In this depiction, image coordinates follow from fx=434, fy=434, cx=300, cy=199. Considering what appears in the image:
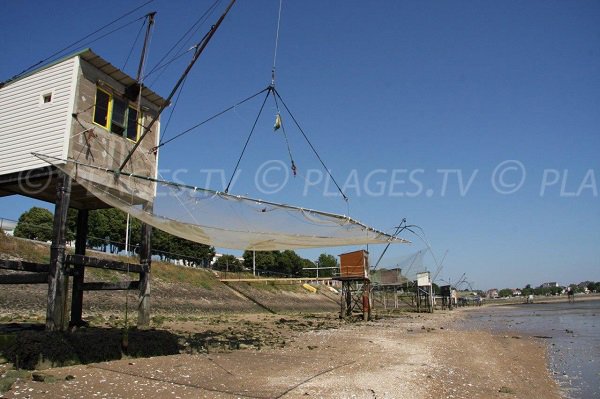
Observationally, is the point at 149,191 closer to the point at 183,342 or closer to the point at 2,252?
the point at 183,342

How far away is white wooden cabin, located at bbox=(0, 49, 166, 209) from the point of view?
1259cm

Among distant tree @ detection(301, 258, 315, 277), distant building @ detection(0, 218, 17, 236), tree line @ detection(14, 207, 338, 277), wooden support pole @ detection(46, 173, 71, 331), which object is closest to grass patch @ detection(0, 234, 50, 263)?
tree line @ detection(14, 207, 338, 277)

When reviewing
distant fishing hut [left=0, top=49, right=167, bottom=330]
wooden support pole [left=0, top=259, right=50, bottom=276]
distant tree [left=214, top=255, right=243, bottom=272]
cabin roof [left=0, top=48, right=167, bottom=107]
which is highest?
cabin roof [left=0, top=48, right=167, bottom=107]

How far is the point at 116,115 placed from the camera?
1421 centimetres

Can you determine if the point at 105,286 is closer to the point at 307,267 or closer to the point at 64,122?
the point at 64,122

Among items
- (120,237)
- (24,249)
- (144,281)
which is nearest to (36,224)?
(120,237)

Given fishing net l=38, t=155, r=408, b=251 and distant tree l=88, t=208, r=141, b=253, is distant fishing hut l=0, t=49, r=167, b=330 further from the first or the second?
distant tree l=88, t=208, r=141, b=253

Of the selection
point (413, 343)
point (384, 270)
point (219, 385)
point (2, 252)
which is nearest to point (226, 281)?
point (384, 270)

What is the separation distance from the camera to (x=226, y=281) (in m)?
46.3

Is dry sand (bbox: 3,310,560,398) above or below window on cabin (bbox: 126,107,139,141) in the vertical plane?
below

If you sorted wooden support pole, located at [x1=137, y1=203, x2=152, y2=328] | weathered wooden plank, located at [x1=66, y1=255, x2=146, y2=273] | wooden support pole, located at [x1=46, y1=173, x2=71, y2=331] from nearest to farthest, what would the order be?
wooden support pole, located at [x1=46, y1=173, x2=71, y2=331]
weathered wooden plank, located at [x1=66, y1=255, x2=146, y2=273]
wooden support pole, located at [x1=137, y1=203, x2=152, y2=328]

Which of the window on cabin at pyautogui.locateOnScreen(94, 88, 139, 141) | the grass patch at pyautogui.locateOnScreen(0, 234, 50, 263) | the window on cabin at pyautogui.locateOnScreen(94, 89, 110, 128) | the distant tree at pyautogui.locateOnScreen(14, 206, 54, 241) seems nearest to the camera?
the window on cabin at pyautogui.locateOnScreen(94, 89, 110, 128)

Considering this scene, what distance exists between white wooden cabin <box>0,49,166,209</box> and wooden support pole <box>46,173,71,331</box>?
79 cm

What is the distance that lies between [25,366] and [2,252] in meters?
19.5
